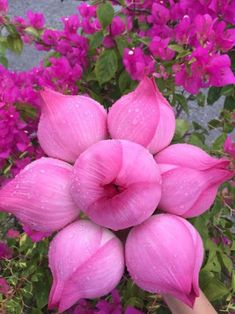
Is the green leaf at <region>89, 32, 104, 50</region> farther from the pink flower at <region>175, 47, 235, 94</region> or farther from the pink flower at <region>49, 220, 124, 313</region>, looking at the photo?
the pink flower at <region>49, 220, 124, 313</region>

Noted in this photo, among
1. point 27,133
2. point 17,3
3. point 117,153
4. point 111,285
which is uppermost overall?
point 117,153

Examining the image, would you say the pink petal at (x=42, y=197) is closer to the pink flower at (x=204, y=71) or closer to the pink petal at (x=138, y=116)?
the pink petal at (x=138, y=116)

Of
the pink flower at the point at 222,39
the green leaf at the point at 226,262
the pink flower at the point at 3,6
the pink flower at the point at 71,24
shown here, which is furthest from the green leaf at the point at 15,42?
the green leaf at the point at 226,262

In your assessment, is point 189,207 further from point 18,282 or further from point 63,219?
point 18,282

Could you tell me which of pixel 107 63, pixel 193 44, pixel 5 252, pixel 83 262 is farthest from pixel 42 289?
pixel 83 262

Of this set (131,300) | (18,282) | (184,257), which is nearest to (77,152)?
(184,257)

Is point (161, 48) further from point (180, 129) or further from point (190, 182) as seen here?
point (190, 182)

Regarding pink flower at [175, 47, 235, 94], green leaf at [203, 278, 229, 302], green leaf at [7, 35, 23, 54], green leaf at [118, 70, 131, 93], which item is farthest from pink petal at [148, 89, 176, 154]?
green leaf at [7, 35, 23, 54]
